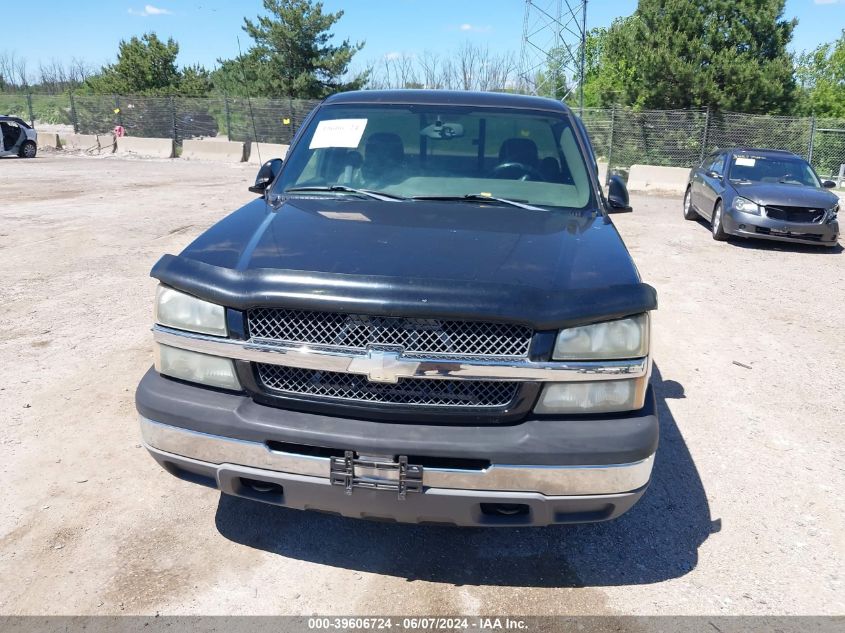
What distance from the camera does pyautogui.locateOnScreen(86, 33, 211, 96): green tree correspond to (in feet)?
134

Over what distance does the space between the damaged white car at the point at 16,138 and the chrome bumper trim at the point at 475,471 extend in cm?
2686

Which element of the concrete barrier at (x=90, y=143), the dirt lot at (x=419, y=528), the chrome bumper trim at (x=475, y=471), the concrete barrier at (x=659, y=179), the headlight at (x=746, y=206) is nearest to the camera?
the chrome bumper trim at (x=475, y=471)

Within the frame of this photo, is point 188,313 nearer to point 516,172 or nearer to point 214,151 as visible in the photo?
point 516,172

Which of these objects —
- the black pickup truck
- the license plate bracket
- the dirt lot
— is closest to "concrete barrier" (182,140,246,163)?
the dirt lot

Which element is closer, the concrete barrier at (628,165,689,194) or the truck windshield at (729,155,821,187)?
the truck windshield at (729,155,821,187)

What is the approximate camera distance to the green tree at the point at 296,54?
36.5 m

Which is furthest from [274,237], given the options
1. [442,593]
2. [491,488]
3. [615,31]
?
[615,31]

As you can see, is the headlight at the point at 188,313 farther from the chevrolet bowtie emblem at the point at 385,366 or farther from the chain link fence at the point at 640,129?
the chain link fence at the point at 640,129

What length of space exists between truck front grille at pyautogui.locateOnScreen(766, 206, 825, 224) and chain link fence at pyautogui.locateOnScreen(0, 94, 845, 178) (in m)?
13.1

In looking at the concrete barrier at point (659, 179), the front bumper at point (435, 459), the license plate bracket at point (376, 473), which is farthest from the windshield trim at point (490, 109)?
the concrete barrier at point (659, 179)

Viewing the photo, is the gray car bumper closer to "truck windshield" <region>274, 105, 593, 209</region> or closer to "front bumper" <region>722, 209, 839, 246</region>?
"truck windshield" <region>274, 105, 593, 209</region>

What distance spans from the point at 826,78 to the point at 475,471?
45.2 m

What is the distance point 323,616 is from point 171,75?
44890 millimetres

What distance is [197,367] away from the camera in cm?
279
